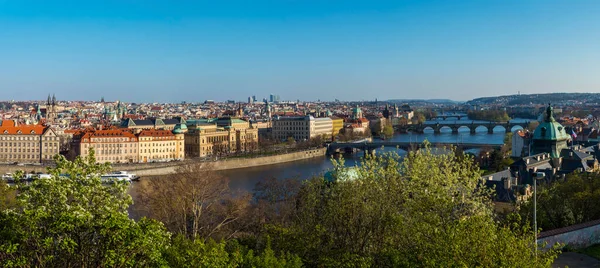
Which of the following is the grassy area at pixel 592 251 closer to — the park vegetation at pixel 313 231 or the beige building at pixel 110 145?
the park vegetation at pixel 313 231

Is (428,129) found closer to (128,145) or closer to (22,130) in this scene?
(128,145)

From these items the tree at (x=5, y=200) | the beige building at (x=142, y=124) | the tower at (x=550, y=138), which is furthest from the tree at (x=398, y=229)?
the beige building at (x=142, y=124)

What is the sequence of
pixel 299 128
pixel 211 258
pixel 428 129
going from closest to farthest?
pixel 211 258
pixel 299 128
pixel 428 129

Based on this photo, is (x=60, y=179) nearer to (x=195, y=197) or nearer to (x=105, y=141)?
(x=195, y=197)

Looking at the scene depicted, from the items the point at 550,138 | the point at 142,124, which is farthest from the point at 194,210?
the point at 142,124

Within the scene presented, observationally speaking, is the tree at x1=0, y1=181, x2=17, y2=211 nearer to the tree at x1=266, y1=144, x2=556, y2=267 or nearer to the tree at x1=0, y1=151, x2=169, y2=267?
the tree at x1=0, y1=151, x2=169, y2=267

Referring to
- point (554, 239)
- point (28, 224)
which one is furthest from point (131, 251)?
point (554, 239)
